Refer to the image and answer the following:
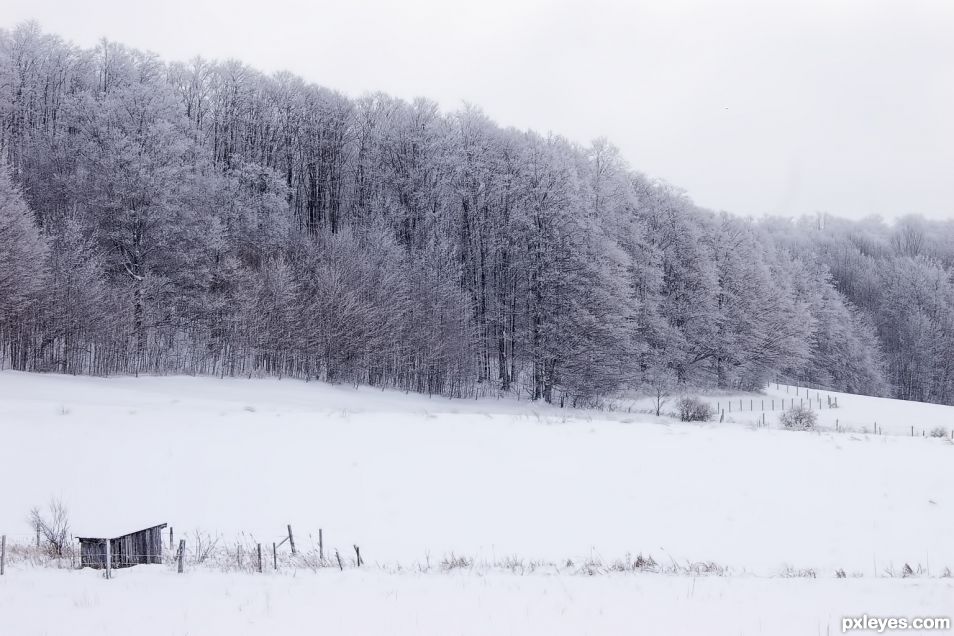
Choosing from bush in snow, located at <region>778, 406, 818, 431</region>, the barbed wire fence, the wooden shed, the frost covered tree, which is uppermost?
the frost covered tree

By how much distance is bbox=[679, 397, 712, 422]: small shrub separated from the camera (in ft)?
130

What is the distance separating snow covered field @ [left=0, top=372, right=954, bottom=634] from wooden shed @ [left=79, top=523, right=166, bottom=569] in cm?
73

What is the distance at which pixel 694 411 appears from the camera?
40.1 meters

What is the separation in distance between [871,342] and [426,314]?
2477 inches

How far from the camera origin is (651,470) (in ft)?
71.0

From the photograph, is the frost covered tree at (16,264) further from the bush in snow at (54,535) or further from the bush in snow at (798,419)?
the bush in snow at (798,419)

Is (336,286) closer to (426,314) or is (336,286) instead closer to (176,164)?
(426,314)

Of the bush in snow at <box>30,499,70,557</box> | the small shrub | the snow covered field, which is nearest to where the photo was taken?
the snow covered field

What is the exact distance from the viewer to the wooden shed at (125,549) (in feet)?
41.8

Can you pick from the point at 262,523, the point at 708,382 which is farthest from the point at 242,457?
the point at 708,382

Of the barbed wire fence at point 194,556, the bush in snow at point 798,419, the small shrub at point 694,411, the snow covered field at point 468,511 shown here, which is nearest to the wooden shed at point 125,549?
the barbed wire fence at point 194,556

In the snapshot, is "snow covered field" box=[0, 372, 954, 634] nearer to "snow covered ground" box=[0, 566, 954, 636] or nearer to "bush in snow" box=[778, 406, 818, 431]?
"snow covered ground" box=[0, 566, 954, 636]

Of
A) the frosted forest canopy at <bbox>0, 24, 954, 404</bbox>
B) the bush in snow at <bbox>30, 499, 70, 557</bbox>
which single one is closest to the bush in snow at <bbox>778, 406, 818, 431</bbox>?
the frosted forest canopy at <bbox>0, 24, 954, 404</bbox>

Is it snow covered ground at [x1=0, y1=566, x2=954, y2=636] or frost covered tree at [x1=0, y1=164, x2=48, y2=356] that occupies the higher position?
frost covered tree at [x1=0, y1=164, x2=48, y2=356]
